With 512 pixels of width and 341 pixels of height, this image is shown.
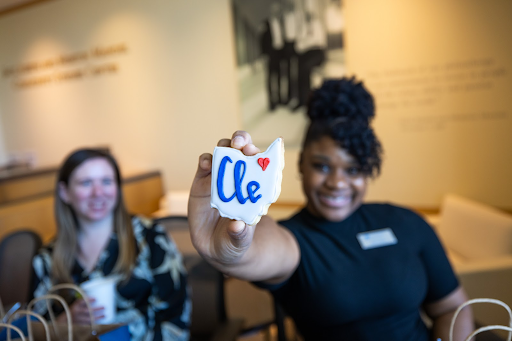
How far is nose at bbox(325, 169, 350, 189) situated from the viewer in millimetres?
1184

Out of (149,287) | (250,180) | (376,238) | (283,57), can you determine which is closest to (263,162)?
(250,180)

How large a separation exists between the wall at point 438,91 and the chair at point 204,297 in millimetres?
2458

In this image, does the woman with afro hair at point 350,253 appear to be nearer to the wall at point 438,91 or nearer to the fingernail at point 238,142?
the fingernail at point 238,142

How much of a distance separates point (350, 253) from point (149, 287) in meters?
0.86

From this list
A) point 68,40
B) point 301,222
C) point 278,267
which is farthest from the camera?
point 68,40

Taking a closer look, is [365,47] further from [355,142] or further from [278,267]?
[278,267]

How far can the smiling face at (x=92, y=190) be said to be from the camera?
64.6 inches

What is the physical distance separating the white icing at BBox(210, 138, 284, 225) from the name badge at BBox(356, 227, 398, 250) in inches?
27.3

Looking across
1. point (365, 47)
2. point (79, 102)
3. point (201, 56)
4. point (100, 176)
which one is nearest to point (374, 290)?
point (100, 176)

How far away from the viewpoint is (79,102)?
224 inches

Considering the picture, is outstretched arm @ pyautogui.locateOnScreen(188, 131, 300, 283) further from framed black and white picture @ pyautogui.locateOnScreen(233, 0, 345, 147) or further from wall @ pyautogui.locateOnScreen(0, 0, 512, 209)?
framed black and white picture @ pyautogui.locateOnScreen(233, 0, 345, 147)

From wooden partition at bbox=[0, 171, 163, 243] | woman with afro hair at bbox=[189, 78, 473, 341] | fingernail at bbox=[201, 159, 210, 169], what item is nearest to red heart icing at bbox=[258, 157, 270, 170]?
fingernail at bbox=[201, 159, 210, 169]

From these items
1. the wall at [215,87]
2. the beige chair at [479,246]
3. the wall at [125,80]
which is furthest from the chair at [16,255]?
the wall at [215,87]

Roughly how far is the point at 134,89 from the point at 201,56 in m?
1.14
